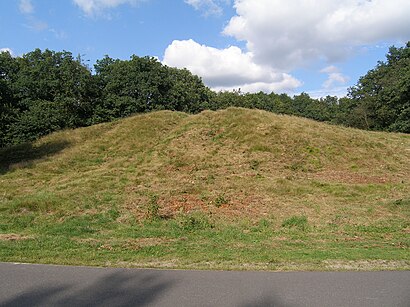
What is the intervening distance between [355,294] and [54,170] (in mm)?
16761

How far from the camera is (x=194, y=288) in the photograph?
481cm

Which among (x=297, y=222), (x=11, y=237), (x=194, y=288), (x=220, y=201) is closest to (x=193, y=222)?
(x=220, y=201)

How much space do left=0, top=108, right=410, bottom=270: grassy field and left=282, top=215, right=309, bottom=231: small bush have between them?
56mm

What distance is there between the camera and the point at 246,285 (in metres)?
4.92

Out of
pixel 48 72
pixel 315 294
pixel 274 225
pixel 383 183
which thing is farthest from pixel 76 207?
pixel 48 72

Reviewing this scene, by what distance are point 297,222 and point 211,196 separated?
381 centimetres

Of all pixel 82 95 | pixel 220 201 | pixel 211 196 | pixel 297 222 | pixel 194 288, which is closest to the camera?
pixel 194 288

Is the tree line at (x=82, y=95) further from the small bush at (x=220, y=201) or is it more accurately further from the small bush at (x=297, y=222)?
the small bush at (x=297, y=222)

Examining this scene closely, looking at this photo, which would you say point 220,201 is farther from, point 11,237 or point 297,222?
point 11,237

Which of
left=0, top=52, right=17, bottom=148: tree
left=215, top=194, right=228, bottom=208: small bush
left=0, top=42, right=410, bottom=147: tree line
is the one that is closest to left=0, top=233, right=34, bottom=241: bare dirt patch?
left=215, top=194, right=228, bottom=208: small bush

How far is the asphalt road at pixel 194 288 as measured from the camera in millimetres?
4375

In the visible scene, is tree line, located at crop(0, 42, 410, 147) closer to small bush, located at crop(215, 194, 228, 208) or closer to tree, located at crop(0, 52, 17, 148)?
tree, located at crop(0, 52, 17, 148)

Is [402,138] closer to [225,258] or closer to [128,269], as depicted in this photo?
[225,258]

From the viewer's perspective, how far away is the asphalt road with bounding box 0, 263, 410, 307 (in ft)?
14.4
